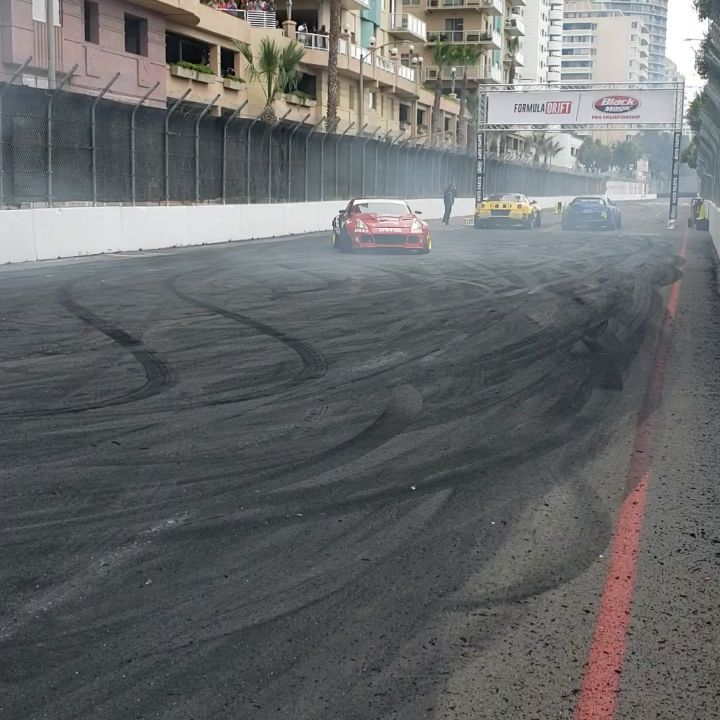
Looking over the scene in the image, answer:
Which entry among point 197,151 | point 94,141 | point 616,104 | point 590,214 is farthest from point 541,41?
point 94,141

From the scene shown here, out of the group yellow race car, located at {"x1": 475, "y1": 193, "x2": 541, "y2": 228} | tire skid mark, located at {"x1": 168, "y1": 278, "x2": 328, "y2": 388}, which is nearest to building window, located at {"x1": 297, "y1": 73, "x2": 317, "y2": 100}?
yellow race car, located at {"x1": 475, "y1": 193, "x2": 541, "y2": 228}

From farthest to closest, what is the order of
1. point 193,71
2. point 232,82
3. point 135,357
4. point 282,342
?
point 232,82 < point 193,71 < point 282,342 < point 135,357

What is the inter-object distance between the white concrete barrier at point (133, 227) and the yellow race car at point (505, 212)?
7.71 metres

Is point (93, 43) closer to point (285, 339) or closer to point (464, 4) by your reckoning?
point (285, 339)

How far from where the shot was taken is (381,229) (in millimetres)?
22516

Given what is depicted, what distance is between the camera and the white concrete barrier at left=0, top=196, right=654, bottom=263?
1864 cm

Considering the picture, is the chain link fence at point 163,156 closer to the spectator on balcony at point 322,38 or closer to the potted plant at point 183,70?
the potted plant at point 183,70

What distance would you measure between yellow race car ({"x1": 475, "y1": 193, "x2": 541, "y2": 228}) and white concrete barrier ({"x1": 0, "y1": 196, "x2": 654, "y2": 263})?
7711 mm

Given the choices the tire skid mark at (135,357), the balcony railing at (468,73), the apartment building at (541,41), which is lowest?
the tire skid mark at (135,357)

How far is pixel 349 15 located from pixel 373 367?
194ft

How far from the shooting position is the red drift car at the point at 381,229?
22594 mm

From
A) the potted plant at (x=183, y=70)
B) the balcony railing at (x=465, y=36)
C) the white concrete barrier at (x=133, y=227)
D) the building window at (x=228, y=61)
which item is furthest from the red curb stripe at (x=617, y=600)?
the balcony railing at (x=465, y=36)

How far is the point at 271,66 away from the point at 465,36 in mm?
46320

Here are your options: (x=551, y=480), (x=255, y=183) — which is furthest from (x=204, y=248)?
(x=551, y=480)
